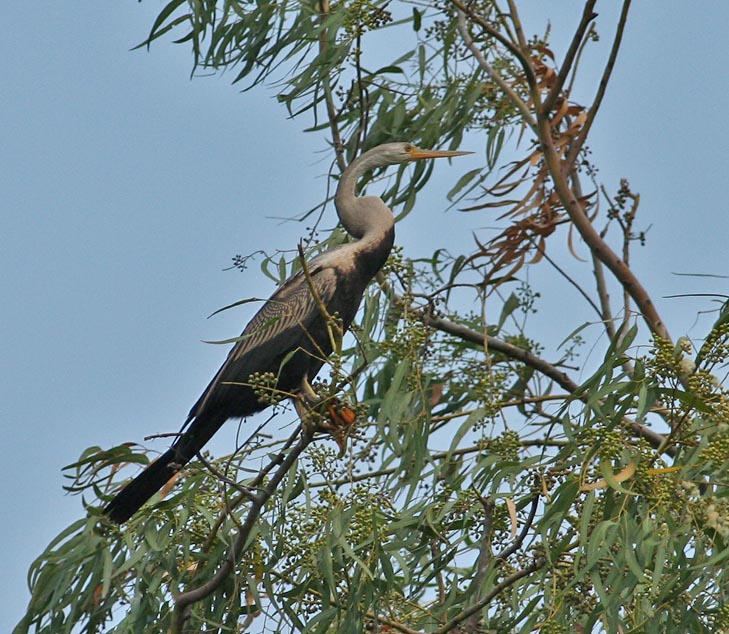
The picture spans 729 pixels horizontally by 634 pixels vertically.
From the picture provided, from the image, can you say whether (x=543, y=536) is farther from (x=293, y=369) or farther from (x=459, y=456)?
(x=459, y=456)

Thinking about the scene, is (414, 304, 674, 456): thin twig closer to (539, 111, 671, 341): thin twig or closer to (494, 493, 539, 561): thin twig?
(539, 111, 671, 341): thin twig

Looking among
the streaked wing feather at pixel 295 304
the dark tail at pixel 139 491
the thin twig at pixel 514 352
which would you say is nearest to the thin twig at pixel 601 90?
the thin twig at pixel 514 352

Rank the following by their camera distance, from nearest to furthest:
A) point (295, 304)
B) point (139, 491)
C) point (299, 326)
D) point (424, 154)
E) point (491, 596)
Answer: point (491, 596) → point (139, 491) → point (299, 326) → point (295, 304) → point (424, 154)

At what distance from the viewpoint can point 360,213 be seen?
3.71 meters

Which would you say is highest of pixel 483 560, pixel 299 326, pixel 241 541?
pixel 299 326

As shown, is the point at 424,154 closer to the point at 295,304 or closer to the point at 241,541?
the point at 295,304

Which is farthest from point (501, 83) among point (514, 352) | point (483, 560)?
point (483, 560)

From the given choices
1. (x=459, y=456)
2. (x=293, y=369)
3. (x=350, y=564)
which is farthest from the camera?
(x=459, y=456)

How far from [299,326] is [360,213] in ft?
1.34

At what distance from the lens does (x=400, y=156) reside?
4.08 m

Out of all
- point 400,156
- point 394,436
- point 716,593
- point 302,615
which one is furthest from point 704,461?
point 400,156

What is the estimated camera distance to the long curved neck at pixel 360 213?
12.1 feet

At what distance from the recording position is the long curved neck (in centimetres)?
368

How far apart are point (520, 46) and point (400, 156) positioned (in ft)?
1.96
